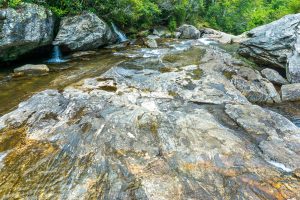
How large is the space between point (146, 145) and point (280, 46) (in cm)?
999

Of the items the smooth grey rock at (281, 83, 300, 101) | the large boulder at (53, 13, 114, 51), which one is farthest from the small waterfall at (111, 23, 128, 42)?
the smooth grey rock at (281, 83, 300, 101)

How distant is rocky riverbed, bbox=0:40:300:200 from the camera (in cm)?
436

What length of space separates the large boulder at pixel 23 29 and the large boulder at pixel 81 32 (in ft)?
3.18

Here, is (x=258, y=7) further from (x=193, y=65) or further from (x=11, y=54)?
(x=11, y=54)

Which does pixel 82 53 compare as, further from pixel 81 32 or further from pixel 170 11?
pixel 170 11

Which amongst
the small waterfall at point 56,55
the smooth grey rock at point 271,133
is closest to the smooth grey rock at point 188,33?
the small waterfall at point 56,55

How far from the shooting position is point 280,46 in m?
12.2

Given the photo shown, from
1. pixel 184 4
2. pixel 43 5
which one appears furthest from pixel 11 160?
pixel 184 4

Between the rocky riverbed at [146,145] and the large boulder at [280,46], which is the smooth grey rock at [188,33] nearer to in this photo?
the large boulder at [280,46]

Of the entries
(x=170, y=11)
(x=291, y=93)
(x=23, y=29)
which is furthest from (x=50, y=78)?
(x=170, y=11)

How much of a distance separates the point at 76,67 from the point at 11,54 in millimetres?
2699

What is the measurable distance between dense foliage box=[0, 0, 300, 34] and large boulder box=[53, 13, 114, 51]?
2.00 ft

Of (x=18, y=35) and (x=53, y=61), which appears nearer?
(x=18, y=35)

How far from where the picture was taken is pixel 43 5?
11930mm
